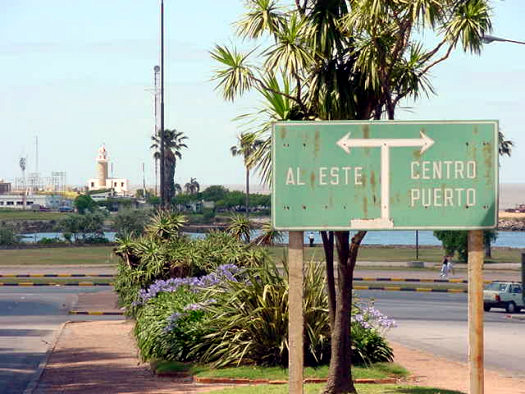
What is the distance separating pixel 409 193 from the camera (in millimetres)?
10570

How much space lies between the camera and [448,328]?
33.3 m

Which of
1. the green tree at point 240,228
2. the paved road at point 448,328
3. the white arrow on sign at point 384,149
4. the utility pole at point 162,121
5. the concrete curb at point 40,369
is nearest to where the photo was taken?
the white arrow on sign at point 384,149

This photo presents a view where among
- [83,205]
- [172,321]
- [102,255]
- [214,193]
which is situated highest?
[214,193]

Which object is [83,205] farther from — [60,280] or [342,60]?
[342,60]

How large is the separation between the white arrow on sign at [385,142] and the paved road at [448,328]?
1229 cm

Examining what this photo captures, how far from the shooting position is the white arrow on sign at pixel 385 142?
420 inches

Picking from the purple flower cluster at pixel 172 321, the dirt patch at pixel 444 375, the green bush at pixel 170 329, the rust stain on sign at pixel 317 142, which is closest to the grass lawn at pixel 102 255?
the green bush at pixel 170 329

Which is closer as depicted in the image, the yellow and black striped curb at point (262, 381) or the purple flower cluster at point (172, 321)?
the yellow and black striped curb at point (262, 381)

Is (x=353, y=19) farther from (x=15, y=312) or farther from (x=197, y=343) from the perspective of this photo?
(x=15, y=312)

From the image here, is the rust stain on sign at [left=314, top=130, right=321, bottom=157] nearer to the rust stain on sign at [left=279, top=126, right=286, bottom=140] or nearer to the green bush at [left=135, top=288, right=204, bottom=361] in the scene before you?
the rust stain on sign at [left=279, top=126, right=286, bottom=140]

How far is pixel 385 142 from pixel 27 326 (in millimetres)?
26509

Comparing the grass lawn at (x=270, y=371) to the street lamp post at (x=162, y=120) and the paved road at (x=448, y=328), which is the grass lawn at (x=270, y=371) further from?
the street lamp post at (x=162, y=120)

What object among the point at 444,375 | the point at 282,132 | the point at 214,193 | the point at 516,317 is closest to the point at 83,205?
the point at 214,193

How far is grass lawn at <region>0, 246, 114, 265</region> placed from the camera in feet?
243
